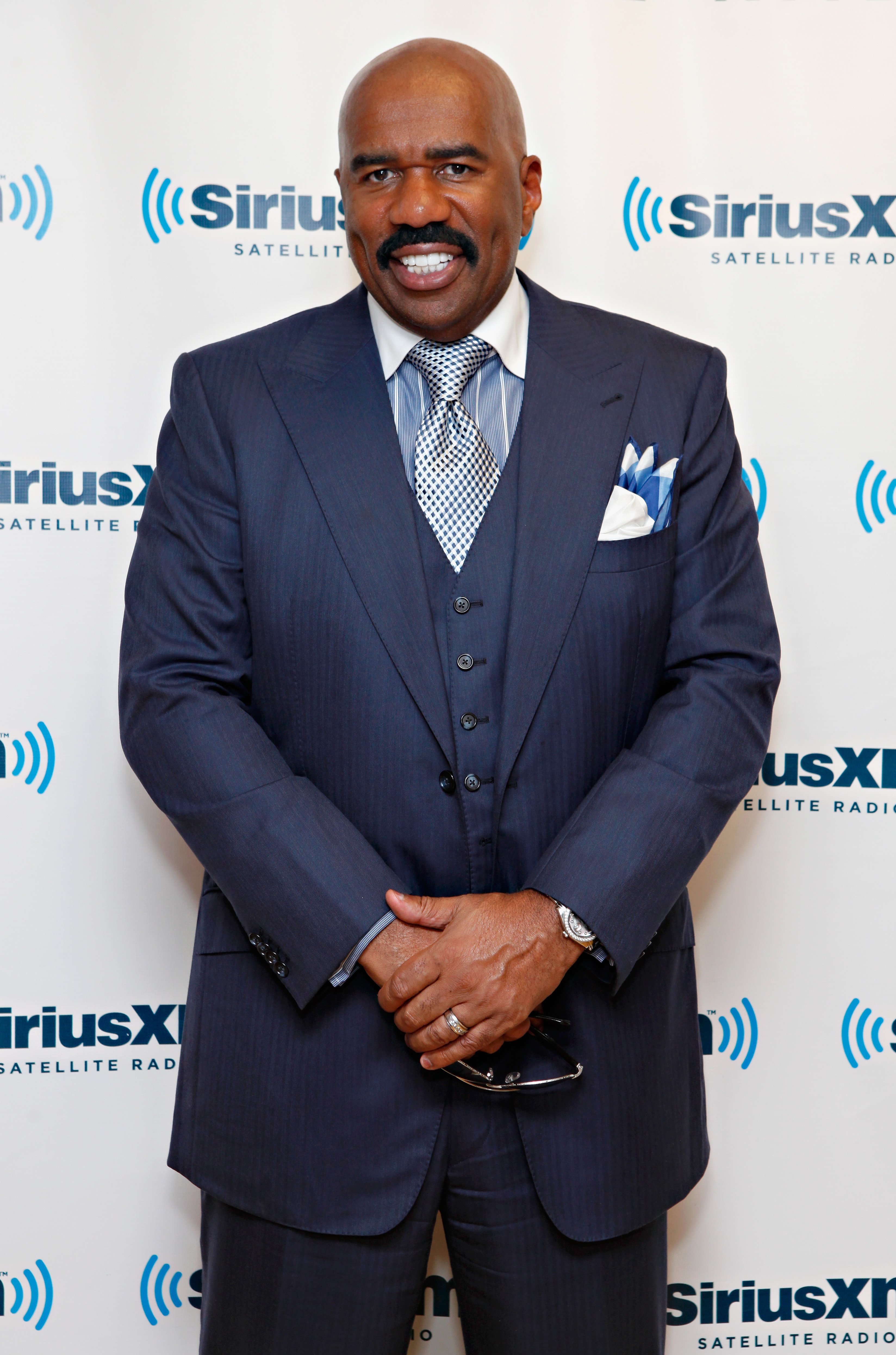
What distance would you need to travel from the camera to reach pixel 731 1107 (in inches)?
80.7

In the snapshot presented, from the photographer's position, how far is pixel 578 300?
1931 millimetres

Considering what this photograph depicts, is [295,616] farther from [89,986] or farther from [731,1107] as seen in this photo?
[731,1107]

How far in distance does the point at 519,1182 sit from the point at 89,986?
865 millimetres

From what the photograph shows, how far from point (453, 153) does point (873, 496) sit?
933mm

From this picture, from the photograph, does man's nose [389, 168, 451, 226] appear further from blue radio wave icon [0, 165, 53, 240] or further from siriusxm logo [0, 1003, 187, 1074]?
siriusxm logo [0, 1003, 187, 1074]

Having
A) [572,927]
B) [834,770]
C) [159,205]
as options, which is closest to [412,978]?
[572,927]

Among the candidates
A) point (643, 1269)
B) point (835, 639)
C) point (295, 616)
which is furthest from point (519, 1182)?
point (835, 639)

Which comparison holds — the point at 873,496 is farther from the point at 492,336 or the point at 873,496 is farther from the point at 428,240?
the point at 428,240

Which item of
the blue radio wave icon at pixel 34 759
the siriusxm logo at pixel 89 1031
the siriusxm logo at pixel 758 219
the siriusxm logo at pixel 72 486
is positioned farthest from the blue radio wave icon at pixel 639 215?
the siriusxm logo at pixel 89 1031

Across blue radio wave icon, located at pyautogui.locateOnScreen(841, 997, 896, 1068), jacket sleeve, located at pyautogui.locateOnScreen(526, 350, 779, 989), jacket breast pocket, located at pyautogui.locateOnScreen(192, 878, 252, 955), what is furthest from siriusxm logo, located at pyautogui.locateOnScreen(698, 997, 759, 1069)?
jacket breast pocket, located at pyautogui.locateOnScreen(192, 878, 252, 955)

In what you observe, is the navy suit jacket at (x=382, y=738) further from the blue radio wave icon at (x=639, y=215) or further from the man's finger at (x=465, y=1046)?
the blue radio wave icon at (x=639, y=215)

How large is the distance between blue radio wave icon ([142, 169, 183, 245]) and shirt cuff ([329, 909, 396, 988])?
3.77 ft

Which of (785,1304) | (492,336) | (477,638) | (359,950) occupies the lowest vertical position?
(785,1304)

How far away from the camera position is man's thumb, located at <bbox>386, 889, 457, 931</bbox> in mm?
1340
